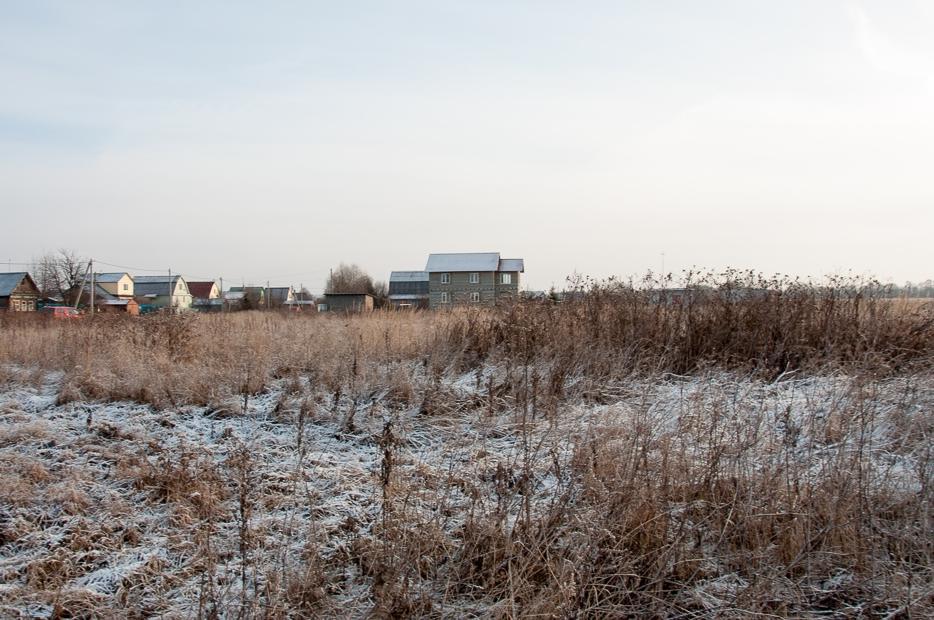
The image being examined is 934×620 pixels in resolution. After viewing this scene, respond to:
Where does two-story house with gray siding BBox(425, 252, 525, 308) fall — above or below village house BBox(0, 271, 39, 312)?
above

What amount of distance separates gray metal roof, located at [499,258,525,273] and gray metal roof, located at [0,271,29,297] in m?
38.0

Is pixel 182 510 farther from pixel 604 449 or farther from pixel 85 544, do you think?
pixel 604 449

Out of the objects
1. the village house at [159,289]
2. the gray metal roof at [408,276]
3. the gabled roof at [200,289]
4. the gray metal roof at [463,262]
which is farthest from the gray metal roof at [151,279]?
the gray metal roof at [463,262]

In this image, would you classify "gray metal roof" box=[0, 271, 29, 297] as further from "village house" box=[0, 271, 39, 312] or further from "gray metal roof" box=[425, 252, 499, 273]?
"gray metal roof" box=[425, 252, 499, 273]

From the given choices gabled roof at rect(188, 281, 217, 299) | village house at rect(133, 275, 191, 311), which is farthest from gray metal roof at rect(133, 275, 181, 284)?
gabled roof at rect(188, 281, 217, 299)

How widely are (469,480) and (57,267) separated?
6644cm

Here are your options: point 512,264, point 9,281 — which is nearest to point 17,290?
point 9,281

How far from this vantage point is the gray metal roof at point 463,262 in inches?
1870

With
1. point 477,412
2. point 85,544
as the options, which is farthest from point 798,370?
point 85,544

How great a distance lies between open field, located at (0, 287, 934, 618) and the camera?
2.57m

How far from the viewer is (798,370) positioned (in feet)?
19.7

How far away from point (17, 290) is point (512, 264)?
3949cm

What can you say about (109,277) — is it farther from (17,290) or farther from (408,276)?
(408,276)

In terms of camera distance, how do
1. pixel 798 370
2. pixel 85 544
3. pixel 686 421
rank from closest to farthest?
pixel 85 544 → pixel 686 421 → pixel 798 370
